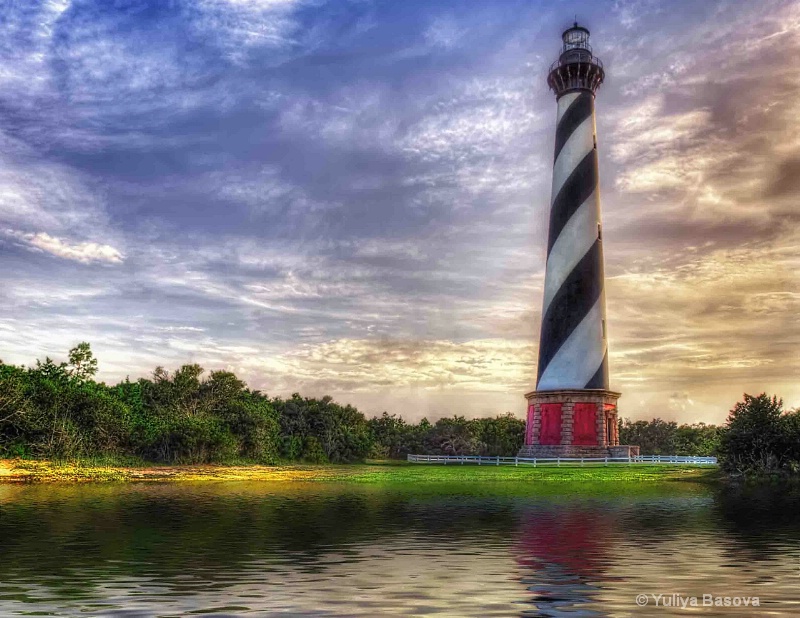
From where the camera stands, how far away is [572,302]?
47062mm

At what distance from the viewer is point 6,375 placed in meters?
39.8

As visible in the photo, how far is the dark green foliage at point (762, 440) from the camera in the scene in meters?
35.2

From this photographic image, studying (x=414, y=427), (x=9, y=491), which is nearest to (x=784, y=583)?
(x=9, y=491)

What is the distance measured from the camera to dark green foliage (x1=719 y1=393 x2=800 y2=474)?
3516 centimetres

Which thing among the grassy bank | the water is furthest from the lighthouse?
the water

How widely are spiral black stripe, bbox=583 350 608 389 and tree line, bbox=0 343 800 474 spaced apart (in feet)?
25.5

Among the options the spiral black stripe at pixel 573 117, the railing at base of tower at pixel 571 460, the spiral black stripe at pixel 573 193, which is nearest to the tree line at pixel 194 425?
the railing at base of tower at pixel 571 460

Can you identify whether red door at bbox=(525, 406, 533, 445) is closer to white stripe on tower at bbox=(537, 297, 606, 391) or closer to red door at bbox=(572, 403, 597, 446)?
white stripe on tower at bbox=(537, 297, 606, 391)

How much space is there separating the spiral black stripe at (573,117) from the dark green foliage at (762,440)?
72.6 ft

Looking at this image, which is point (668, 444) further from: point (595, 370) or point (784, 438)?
point (784, 438)

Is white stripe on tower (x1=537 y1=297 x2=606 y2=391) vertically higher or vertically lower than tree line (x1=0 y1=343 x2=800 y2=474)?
higher

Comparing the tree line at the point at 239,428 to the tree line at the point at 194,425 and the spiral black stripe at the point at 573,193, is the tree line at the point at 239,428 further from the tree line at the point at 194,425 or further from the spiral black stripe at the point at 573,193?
the spiral black stripe at the point at 573,193

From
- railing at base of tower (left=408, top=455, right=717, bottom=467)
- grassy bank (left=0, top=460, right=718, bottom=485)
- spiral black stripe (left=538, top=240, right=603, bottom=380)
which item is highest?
spiral black stripe (left=538, top=240, right=603, bottom=380)

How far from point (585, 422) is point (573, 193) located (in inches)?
600
